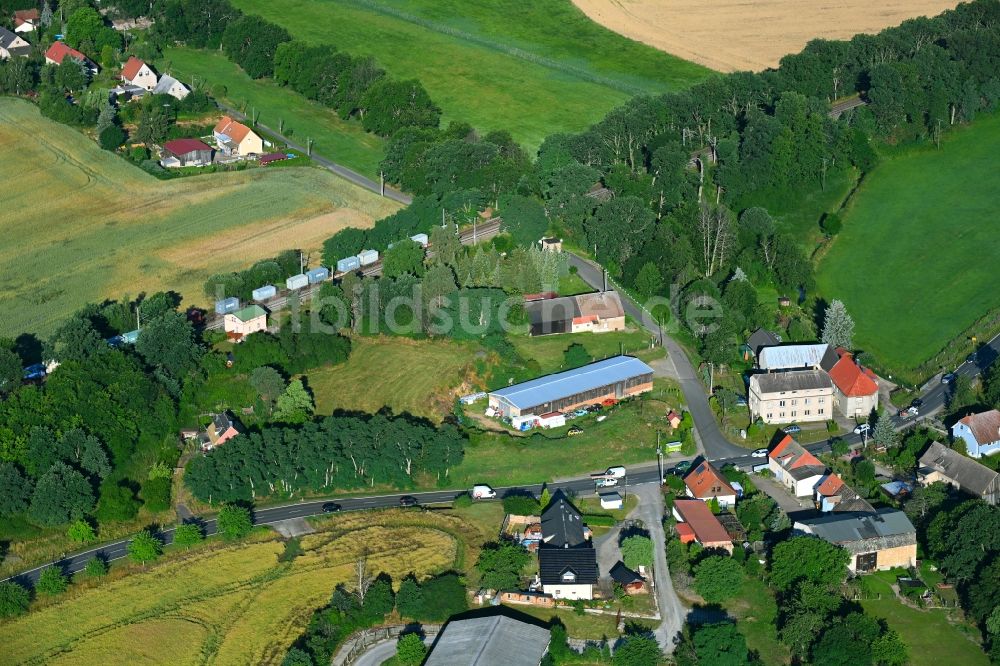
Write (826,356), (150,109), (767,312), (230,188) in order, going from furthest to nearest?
(150,109), (230,188), (767,312), (826,356)

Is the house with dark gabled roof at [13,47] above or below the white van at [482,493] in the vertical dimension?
above

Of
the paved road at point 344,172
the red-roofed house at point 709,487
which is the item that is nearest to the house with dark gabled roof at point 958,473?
the red-roofed house at point 709,487

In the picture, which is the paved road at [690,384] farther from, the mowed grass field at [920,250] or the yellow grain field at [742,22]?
the yellow grain field at [742,22]

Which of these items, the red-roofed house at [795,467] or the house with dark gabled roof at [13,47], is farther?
the house with dark gabled roof at [13,47]

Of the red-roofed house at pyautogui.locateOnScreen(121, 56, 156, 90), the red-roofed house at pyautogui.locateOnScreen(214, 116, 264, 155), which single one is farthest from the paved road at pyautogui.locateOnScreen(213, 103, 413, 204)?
the red-roofed house at pyautogui.locateOnScreen(121, 56, 156, 90)

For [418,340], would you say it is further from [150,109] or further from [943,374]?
[150,109]

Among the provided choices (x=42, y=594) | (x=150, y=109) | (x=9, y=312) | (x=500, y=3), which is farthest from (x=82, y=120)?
(x=42, y=594)

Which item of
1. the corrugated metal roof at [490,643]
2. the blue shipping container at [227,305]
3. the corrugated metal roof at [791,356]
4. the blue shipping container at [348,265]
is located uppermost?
the blue shipping container at [348,265]
